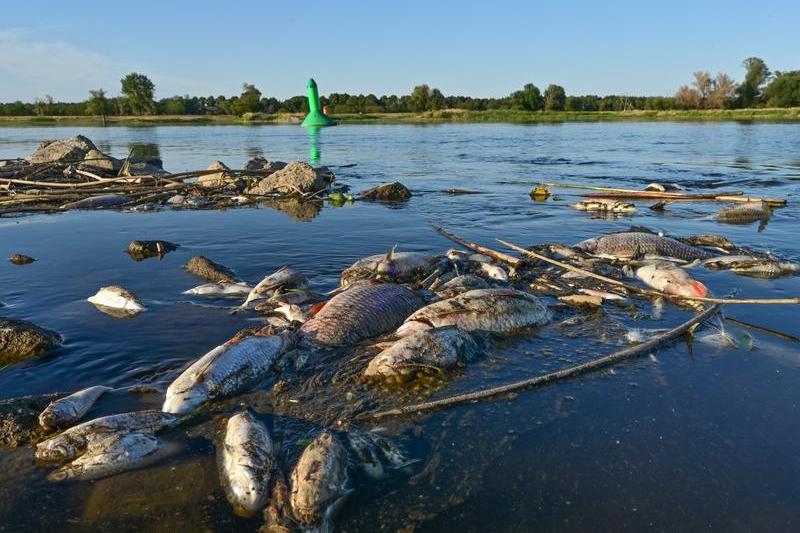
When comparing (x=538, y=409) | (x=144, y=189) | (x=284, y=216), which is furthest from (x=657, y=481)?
(x=144, y=189)

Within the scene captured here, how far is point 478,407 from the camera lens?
446 cm

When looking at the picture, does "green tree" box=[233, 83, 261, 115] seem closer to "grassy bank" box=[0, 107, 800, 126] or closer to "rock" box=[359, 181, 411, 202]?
"grassy bank" box=[0, 107, 800, 126]

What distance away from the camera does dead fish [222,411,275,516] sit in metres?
3.34

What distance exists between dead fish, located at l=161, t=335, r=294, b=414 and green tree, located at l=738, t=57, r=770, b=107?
114 m

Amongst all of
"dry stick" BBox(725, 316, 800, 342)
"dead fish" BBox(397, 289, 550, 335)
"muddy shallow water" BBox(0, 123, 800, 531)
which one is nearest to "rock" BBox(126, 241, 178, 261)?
"muddy shallow water" BBox(0, 123, 800, 531)

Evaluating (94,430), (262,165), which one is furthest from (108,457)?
(262,165)

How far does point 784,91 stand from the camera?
88.4 m

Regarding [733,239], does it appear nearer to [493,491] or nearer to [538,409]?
[538,409]

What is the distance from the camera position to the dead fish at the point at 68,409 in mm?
4195

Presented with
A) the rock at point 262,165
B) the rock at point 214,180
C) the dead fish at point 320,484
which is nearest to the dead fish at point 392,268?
the dead fish at point 320,484

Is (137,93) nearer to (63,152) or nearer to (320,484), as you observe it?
(63,152)

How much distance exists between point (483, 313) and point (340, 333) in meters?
1.56

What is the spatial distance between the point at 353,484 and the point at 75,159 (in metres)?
23.6

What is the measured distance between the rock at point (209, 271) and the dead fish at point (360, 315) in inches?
105
